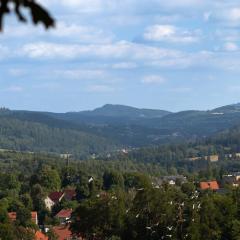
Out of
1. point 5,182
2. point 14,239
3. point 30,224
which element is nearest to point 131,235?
point 14,239

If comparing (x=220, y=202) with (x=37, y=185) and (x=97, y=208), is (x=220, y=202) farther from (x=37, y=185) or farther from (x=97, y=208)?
(x=37, y=185)

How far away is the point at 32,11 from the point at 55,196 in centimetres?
7963

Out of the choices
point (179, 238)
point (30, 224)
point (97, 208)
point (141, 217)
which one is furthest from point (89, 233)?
point (30, 224)

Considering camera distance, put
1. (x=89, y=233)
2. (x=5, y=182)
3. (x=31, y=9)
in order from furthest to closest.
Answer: (x=5, y=182), (x=89, y=233), (x=31, y=9)

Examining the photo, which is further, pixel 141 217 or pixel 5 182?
pixel 5 182

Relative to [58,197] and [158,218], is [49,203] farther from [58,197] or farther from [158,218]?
[158,218]

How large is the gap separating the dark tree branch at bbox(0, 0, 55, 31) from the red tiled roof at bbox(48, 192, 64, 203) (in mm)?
77266

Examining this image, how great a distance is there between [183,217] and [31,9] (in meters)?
36.4

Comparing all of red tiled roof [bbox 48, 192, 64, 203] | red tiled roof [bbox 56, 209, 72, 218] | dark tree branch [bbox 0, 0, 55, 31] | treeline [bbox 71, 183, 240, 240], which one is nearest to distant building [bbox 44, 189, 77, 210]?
red tiled roof [bbox 48, 192, 64, 203]

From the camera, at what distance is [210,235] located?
39.2 meters

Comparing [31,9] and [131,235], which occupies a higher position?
[31,9]

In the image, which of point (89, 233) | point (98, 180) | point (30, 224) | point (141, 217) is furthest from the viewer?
point (98, 180)

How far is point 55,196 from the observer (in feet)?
275

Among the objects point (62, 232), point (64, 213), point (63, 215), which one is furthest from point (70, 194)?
point (62, 232)
